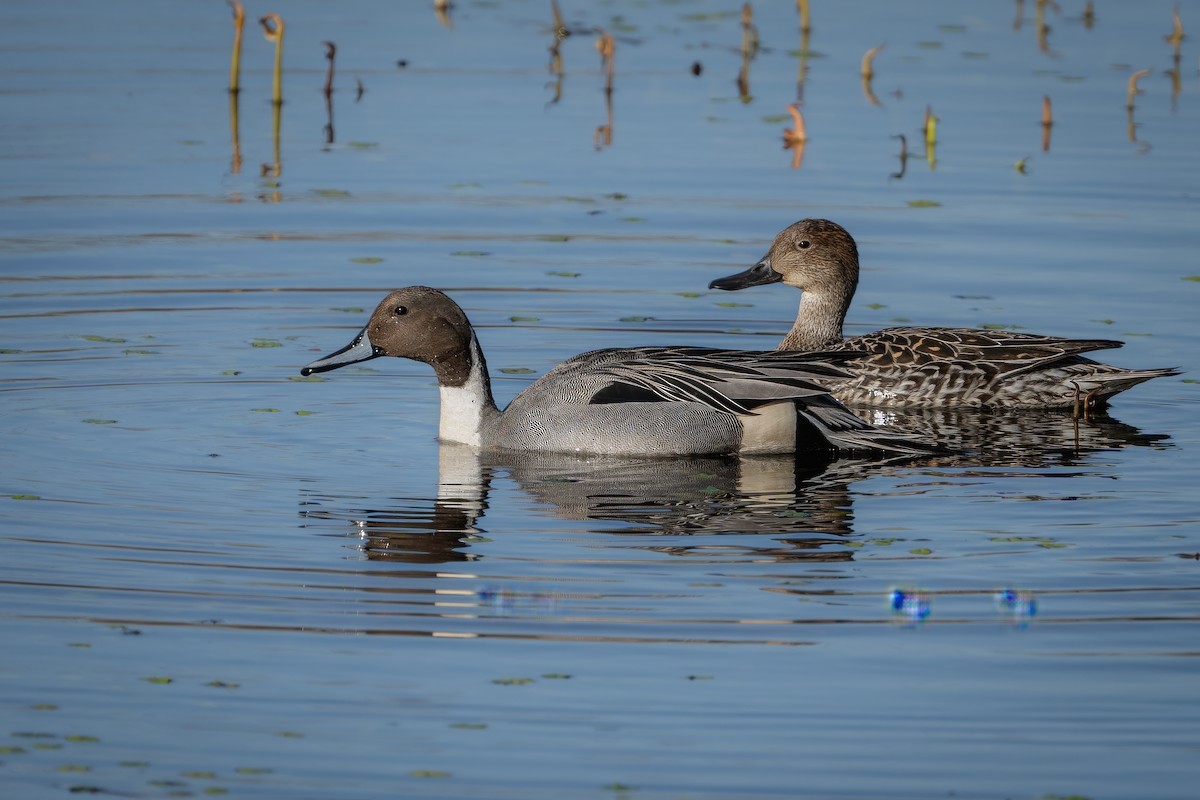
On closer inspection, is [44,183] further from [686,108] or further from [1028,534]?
[1028,534]

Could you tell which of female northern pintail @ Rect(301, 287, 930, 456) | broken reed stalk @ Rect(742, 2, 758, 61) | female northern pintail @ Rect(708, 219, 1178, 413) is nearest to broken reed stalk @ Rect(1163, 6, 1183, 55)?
Answer: broken reed stalk @ Rect(742, 2, 758, 61)

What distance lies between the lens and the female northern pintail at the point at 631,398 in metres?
10.5

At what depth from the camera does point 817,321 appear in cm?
1290

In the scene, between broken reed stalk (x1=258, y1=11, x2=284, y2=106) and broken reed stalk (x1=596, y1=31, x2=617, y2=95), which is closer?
broken reed stalk (x1=258, y1=11, x2=284, y2=106)

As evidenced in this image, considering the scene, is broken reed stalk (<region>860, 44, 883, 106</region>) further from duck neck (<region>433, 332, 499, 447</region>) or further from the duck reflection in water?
duck neck (<region>433, 332, 499, 447</region>)

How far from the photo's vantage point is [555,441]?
10523 millimetres

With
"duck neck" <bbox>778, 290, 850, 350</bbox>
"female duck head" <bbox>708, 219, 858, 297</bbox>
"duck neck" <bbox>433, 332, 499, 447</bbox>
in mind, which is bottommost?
"duck neck" <bbox>433, 332, 499, 447</bbox>

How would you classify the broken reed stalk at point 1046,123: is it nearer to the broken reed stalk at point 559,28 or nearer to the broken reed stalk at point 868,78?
the broken reed stalk at point 868,78

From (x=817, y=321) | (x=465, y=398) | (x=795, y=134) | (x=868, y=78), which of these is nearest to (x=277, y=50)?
(x=795, y=134)

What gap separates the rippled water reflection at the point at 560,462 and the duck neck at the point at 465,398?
0.27 meters

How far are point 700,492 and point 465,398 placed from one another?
1680 mm

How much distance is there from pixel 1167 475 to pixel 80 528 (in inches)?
204

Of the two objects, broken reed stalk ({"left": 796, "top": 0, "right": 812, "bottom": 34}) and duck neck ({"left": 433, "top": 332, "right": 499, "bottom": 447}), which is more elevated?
broken reed stalk ({"left": 796, "top": 0, "right": 812, "bottom": 34})

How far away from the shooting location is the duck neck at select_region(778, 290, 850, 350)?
42.2 ft
